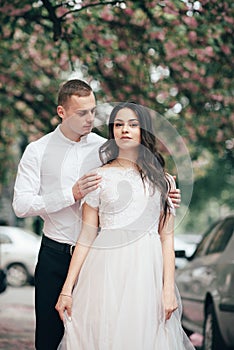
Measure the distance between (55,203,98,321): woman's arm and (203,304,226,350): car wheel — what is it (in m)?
4.26

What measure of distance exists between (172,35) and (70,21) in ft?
5.86

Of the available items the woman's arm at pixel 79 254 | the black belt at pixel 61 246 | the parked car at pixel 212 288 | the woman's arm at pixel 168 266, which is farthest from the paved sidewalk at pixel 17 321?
the woman's arm at pixel 79 254

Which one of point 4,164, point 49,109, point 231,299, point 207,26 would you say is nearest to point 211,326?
point 231,299

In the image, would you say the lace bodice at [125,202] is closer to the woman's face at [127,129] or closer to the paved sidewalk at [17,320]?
the woman's face at [127,129]

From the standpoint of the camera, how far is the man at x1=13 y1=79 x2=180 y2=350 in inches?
251

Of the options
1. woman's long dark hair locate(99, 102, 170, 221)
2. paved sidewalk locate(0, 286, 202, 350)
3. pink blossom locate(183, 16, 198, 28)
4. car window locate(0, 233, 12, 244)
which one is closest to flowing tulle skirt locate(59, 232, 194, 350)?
woman's long dark hair locate(99, 102, 170, 221)

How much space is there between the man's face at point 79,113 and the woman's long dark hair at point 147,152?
182 millimetres

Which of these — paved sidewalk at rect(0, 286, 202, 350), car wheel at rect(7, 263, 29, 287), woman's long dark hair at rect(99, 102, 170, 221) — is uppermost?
woman's long dark hair at rect(99, 102, 170, 221)

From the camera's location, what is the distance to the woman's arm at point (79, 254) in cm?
614

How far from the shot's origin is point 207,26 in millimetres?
11930

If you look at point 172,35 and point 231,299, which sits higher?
point 172,35

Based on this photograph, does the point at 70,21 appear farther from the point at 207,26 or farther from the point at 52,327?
the point at 52,327

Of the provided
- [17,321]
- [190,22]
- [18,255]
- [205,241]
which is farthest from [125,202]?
[18,255]

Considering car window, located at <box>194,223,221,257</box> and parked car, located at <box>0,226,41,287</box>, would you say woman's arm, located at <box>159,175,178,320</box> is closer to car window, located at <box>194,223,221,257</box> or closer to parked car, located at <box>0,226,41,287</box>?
car window, located at <box>194,223,221,257</box>
